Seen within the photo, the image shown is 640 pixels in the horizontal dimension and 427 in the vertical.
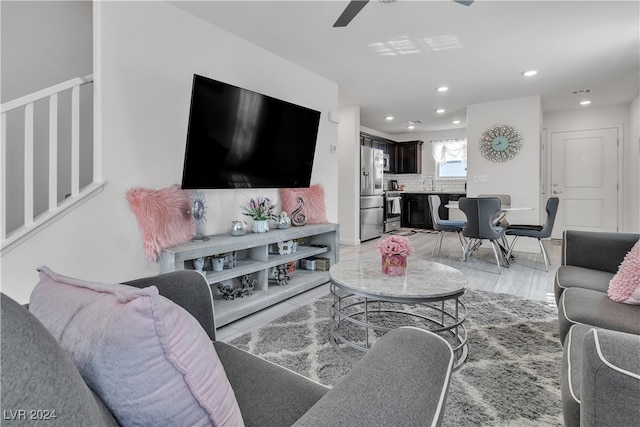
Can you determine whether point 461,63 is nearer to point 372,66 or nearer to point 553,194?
point 372,66

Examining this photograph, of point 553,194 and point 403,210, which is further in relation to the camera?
point 403,210

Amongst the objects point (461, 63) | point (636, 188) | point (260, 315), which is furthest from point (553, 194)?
point (260, 315)

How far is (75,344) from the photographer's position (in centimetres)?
56

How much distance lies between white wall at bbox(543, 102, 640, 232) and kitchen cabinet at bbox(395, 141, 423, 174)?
8.85 feet

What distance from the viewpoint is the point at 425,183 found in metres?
8.55

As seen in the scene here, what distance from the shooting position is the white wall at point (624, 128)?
5305 mm

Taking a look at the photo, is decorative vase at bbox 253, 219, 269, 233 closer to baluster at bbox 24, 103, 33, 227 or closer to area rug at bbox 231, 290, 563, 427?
area rug at bbox 231, 290, 563, 427

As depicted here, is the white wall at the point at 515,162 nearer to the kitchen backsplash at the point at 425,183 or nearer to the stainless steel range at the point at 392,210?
the stainless steel range at the point at 392,210

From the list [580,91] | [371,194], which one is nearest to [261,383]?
[371,194]

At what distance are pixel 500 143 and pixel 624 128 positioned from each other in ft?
8.07

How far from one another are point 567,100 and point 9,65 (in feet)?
23.2

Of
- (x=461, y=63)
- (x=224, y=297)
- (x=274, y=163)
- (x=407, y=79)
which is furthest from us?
(x=407, y=79)

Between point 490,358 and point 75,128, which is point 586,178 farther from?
point 75,128

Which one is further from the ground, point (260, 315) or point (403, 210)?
point (403, 210)
